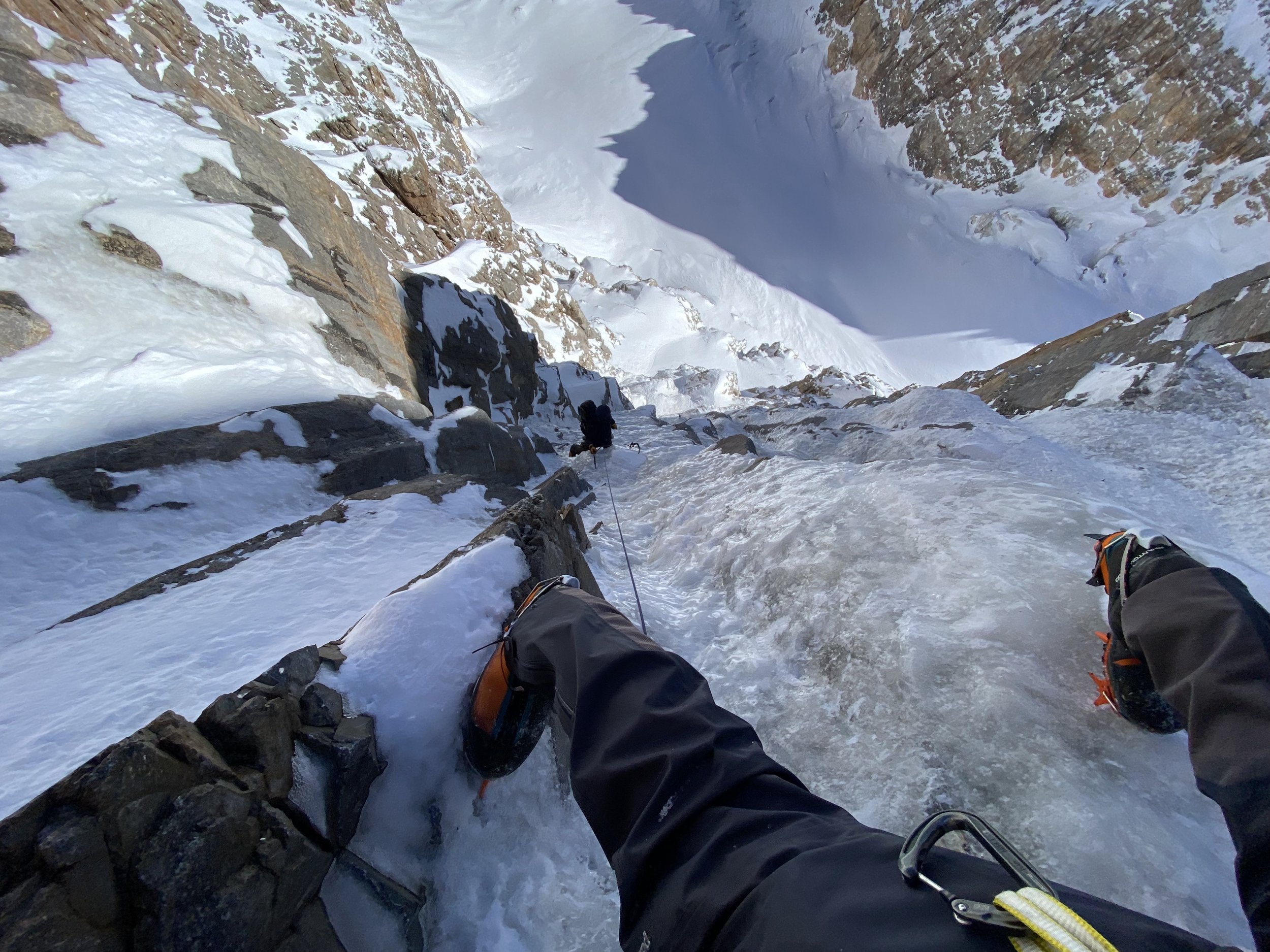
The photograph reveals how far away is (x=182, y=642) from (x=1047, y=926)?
10.4 ft

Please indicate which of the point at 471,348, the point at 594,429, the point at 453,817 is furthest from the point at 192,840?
the point at 471,348

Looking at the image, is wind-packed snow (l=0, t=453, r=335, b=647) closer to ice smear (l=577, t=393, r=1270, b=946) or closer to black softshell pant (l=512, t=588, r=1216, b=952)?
ice smear (l=577, t=393, r=1270, b=946)

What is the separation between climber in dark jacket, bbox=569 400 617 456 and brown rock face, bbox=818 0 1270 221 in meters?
43.4

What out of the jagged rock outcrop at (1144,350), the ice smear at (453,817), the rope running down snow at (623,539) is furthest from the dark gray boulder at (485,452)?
the jagged rock outcrop at (1144,350)

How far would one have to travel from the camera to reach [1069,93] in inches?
1551

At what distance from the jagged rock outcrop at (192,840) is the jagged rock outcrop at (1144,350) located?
955cm

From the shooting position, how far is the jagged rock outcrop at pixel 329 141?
7.62 m

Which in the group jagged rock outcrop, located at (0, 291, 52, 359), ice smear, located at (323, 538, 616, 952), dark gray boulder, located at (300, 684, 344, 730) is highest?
jagged rock outcrop, located at (0, 291, 52, 359)

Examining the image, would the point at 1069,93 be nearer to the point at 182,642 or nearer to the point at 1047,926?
the point at 1047,926

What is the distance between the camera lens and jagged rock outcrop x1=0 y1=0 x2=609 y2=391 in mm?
7617

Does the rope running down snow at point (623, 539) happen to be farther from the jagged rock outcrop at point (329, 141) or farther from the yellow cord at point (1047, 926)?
the jagged rock outcrop at point (329, 141)

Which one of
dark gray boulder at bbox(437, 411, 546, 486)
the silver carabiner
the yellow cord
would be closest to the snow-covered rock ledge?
the silver carabiner

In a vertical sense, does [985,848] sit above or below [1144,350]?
below

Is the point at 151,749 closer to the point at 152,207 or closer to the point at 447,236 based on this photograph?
the point at 152,207
